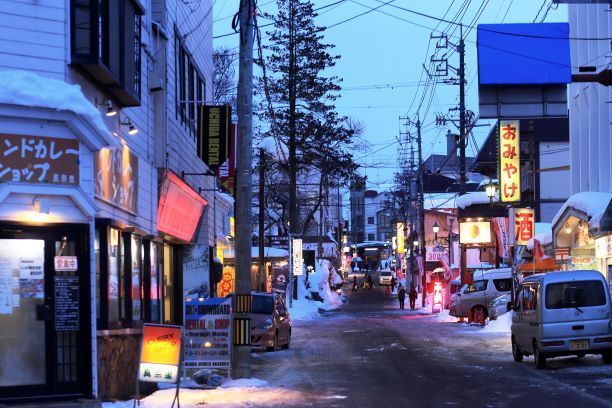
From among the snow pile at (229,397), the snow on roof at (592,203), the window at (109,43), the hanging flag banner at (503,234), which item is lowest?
the snow pile at (229,397)

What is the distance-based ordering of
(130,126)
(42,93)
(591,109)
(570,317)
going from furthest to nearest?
(591,109)
(570,317)
(130,126)
(42,93)

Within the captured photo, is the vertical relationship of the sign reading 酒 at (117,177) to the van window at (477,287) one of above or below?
above

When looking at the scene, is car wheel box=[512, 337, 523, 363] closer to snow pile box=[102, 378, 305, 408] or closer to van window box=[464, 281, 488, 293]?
snow pile box=[102, 378, 305, 408]

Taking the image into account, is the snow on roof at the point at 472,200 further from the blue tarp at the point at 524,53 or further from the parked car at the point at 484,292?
the blue tarp at the point at 524,53

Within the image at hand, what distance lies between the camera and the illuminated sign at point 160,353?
12.4 m

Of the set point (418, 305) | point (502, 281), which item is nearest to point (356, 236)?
point (418, 305)

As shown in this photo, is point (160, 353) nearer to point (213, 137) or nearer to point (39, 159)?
point (39, 159)

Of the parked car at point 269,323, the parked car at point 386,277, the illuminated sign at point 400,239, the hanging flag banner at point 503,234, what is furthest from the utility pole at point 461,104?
the parked car at point 386,277

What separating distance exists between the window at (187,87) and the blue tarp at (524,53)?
7.45 metres

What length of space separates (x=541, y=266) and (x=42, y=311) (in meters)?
25.8

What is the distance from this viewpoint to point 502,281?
38.8 meters

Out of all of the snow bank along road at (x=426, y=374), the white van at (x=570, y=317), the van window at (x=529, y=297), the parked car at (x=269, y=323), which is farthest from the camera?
the parked car at (x=269, y=323)

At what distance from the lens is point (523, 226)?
34.6 metres

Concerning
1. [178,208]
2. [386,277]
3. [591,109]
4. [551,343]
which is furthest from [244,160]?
[386,277]
